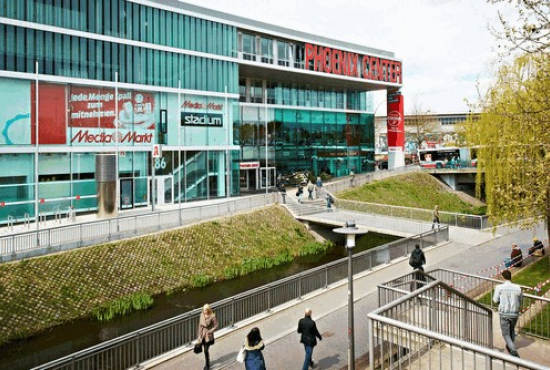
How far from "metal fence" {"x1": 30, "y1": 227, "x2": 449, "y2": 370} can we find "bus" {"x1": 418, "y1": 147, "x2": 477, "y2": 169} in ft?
125

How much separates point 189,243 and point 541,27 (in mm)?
20372

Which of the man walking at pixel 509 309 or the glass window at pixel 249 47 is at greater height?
the glass window at pixel 249 47

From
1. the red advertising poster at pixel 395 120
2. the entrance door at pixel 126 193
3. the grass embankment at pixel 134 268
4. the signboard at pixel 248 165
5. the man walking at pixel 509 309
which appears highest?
the red advertising poster at pixel 395 120

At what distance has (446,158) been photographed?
58.5 metres

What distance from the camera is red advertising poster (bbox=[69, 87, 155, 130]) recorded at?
2872 centimetres

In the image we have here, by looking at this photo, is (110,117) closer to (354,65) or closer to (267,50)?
(267,50)

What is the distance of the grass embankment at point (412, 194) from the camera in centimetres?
4292

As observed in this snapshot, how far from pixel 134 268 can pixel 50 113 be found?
12.0 meters

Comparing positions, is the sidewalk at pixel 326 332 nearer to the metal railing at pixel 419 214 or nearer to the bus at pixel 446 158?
the metal railing at pixel 419 214

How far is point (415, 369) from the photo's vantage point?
6684 mm

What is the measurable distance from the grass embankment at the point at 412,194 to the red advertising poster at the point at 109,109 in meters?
17.7

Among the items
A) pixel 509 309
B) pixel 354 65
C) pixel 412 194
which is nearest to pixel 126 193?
pixel 509 309

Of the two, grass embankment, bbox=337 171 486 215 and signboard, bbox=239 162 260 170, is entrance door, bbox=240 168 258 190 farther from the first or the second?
grass embankment, bbox=337 171 486 215

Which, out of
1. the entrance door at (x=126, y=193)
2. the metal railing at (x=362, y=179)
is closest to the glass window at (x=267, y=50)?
the metal railing at (x=362, y=179)
